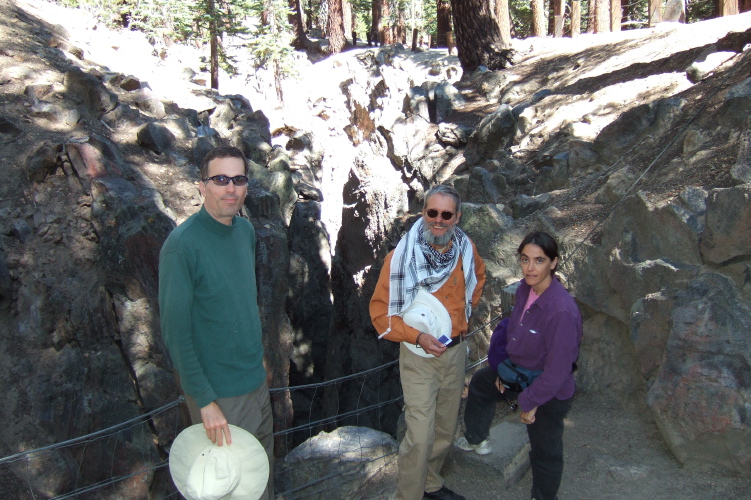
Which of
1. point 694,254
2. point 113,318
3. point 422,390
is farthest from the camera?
point 113,318

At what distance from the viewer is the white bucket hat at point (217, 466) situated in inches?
96.6

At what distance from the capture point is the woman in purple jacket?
Answer: 108 inches

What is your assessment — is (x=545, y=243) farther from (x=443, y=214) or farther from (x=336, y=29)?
(x=336, y=29)

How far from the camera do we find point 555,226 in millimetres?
5441

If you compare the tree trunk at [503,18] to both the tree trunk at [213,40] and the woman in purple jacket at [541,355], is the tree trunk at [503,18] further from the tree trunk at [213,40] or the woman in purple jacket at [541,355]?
the woman in purple jacket at [541,355]

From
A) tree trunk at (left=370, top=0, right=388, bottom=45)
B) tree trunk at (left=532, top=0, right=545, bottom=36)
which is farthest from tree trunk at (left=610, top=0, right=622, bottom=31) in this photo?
tree trunk at (left=370, top=0, right=388, bottom=45)

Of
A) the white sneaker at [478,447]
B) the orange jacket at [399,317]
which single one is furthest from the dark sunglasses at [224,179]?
the white sneaker at [478,447]

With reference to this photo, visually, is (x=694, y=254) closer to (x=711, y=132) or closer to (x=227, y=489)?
(x=711, y=132)

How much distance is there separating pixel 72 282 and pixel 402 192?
5.24m

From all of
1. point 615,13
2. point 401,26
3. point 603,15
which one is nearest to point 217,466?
point 603,15

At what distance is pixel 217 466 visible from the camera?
2479mm

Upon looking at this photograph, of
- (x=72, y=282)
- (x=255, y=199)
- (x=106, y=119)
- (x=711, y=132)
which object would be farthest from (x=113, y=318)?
(x=711, y=132)

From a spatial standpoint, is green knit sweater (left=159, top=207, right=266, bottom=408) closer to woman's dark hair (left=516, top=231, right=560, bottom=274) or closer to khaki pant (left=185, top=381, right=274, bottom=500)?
khaki pant (left=185, top=381, right=274, bottom=500)

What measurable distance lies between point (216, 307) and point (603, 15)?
17414 mm
